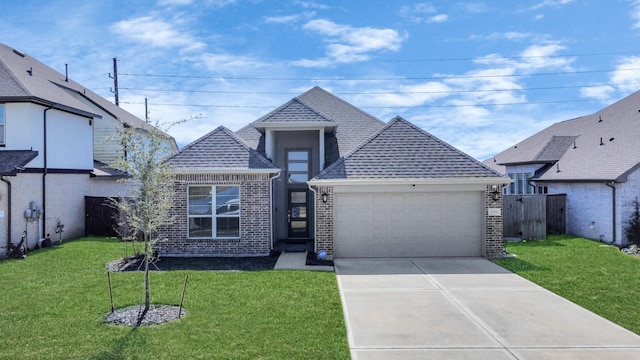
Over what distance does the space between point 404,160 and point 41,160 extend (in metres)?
13.2

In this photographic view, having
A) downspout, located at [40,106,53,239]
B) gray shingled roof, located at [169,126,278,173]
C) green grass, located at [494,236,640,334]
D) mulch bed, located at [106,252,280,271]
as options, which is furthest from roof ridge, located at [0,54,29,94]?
green grass, located at [494,236,640,334]

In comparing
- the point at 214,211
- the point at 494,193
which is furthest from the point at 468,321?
the point at 214,211

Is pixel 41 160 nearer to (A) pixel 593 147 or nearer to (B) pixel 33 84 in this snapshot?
(B) pixel 33 84

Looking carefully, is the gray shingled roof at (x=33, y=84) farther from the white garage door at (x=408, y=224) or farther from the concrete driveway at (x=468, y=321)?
the concrete driveway at (x=468, y=321)

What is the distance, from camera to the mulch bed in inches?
462

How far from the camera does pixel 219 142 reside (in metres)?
14.5

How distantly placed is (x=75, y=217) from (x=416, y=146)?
1425 centimetres

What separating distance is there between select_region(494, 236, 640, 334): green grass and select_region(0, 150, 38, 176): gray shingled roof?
1557 centimetres

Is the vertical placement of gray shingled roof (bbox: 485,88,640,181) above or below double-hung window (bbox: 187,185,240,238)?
above

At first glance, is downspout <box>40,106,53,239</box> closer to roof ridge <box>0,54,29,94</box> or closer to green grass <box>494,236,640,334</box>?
roof ridge <box>0,54,29,94</box>

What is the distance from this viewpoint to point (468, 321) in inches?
292

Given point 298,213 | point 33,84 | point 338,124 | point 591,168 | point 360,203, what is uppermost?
point 33,84

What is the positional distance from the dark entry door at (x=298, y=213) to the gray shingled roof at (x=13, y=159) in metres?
9.25

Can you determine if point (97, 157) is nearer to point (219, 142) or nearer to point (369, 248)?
point (219, 142)
